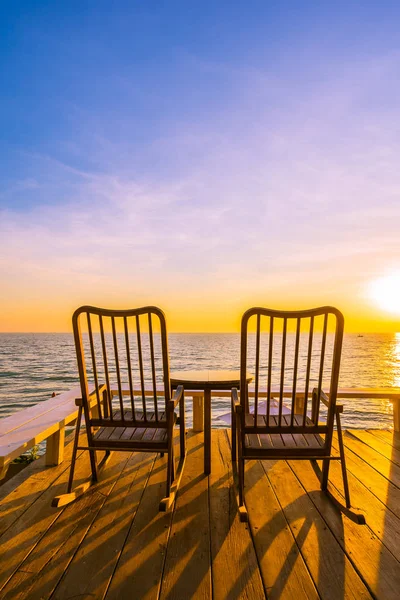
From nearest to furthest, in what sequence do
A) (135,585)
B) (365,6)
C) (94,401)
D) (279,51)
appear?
(135,585) → (94,401) → (365,6) → (279,51)

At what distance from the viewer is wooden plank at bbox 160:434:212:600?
127 cm

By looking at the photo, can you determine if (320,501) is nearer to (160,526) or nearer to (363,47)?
(160,526)

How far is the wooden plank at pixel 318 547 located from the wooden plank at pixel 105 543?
804mm

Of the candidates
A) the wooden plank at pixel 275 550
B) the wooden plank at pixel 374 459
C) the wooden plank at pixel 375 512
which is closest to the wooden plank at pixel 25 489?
the wooden plank at pixel 275 550

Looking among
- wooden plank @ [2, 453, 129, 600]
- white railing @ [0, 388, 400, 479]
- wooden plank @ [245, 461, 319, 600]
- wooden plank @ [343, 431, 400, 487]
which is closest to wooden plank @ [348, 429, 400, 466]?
wooden plank @ [343, 431, 400, 487]

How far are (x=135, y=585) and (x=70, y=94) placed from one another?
6.82 meters

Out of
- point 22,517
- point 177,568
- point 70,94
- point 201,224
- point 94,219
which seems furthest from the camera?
point 201,224

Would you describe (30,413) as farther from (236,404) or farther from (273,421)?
(273,421)

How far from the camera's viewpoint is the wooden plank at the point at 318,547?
128 centimetres

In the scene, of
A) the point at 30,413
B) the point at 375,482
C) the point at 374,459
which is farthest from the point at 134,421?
the point at 374,459

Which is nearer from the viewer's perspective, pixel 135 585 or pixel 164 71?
pixel 135 585

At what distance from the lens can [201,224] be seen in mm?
9195

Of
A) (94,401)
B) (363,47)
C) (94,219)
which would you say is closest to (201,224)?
(94,219)

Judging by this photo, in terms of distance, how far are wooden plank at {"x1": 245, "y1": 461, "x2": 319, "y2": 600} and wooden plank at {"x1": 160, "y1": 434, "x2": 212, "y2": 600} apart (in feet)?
0.86
